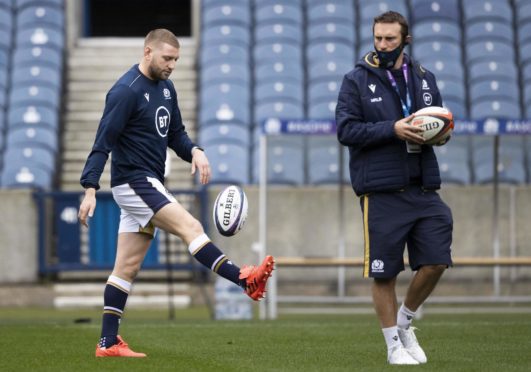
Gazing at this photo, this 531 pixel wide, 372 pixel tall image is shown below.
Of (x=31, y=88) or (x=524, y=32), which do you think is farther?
(x=524, y=32)

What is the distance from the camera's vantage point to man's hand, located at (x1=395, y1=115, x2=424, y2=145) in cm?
711

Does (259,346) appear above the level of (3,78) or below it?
below

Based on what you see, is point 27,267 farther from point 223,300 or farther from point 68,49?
point 68,49

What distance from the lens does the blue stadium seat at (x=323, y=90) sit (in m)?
18.9

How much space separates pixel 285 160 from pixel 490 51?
210 inches

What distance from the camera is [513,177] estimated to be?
16.4 m

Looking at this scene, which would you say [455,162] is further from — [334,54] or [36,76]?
[36,76]

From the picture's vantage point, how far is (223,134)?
18.2m

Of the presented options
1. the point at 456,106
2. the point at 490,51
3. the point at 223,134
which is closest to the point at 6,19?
the point at 223,134

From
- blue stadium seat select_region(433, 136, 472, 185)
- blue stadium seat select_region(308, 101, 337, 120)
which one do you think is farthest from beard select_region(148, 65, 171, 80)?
blue stadium seat select_region(308, 101, 337, 120)

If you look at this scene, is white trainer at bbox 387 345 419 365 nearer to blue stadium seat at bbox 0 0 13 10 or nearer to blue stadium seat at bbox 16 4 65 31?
blue stadium seat at bbox 16 4 65 31

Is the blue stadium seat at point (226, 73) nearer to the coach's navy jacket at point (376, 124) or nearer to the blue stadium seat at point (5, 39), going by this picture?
the blue stadium seat at point (5, 39)

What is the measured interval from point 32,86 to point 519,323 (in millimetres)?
10583

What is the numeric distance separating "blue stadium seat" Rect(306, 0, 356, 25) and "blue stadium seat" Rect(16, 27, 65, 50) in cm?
433
